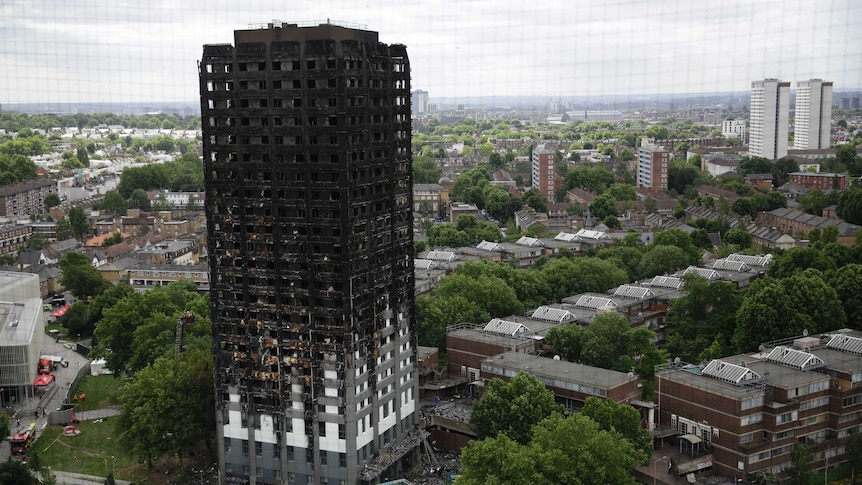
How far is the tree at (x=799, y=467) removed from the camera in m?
9.52

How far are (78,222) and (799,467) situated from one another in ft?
75.1

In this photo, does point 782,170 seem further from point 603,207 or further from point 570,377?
point 570,377

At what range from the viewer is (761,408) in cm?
1026

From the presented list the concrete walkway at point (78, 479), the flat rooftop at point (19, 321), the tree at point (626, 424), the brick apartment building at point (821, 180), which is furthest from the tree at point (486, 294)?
the brick apartment building at point (821, 180)

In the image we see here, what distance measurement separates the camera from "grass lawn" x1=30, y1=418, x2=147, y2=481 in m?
11.1

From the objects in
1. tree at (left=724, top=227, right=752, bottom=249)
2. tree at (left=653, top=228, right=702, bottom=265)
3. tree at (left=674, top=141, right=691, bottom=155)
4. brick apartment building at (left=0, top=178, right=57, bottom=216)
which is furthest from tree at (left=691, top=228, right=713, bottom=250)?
tree at (left=674, top=141, right=691, bottom=155)

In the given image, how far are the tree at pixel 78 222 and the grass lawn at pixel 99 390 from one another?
13.1 meters

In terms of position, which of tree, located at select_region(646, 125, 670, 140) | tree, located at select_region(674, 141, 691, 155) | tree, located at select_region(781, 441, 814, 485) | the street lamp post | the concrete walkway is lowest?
the concrete walkway

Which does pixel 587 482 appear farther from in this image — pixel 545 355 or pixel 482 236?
pixel 482 236

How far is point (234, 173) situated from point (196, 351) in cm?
285

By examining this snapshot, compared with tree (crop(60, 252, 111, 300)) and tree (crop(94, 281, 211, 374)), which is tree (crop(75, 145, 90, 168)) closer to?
tree (crop(60, 252, 111, 300))

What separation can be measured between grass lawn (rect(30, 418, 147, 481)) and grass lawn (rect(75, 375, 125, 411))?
0.81 metres

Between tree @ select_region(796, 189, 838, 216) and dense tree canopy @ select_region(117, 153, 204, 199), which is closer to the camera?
tree @ select_region(796, 189, 838, 216)

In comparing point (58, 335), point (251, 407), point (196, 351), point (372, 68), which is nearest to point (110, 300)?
point (58, 335)
